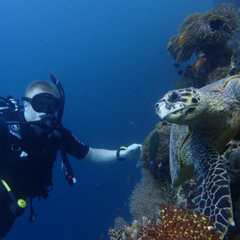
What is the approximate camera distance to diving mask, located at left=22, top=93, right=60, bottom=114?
3.45 metres

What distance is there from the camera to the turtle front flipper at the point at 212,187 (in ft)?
5.06

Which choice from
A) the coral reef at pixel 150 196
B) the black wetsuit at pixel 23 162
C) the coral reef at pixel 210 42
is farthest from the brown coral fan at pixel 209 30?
the black wetsuit at pixel 23 162

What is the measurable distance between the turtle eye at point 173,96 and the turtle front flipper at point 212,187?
72 centimetres

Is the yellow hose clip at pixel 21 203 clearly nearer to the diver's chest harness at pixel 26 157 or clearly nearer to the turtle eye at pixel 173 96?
the diver's chest harness at pixel 26 157

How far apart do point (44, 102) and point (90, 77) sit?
6748 cm

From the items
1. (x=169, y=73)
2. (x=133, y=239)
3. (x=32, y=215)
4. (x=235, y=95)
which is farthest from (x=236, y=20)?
(x=169, y=73)

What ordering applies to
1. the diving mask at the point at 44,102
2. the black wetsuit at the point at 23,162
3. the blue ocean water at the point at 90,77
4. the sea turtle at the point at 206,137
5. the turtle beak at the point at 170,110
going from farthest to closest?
the blue ocean water at the point at 90,77, the diving mask at the point at 44,102, the black wetsuit at the point at 23,162, the turtle beak at the point at 170,110, the sea turtle at the point at 206,137

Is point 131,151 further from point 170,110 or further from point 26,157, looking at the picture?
point 170,110

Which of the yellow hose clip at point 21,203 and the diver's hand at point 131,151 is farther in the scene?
the diver's hand at point 131,151

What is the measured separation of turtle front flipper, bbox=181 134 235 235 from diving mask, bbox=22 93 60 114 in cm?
245

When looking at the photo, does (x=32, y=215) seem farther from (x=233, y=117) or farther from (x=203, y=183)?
(x=233, y=117)

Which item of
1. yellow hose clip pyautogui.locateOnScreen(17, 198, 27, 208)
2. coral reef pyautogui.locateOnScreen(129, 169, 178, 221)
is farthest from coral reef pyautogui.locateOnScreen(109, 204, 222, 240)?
yellow hose clip pyautogui.locateOnScreen(17, 198, 27, 208)

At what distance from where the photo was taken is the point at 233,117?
2258 millimetres

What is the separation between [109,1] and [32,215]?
93.7 metres
